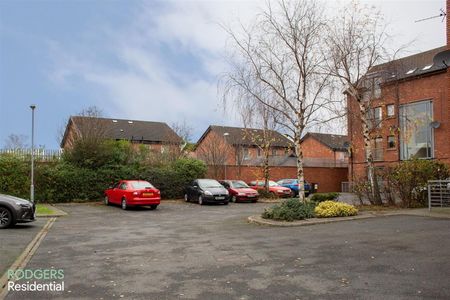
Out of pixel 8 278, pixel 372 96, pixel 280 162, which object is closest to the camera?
pixel 8 278

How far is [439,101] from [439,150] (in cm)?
351

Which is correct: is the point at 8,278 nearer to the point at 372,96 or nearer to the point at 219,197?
the point at 372,96

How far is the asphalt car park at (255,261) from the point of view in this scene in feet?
20.6

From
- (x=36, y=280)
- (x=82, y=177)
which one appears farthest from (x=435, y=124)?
(x=36, y=280)

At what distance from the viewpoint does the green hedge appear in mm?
25109

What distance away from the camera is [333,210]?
15258mm

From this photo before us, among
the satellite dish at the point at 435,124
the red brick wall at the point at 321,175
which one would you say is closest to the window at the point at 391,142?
the satellite dish at the point at 435,124

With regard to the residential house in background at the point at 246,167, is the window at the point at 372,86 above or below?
above

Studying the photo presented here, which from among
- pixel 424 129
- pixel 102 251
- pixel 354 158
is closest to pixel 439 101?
pixel 424 129

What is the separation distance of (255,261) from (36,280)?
3834 mm

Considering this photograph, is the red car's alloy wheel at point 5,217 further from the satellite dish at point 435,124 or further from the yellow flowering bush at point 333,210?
the satellite dish at point 435,124

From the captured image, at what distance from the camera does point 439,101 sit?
1252 inches

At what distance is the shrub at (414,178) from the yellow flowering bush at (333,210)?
343 cm

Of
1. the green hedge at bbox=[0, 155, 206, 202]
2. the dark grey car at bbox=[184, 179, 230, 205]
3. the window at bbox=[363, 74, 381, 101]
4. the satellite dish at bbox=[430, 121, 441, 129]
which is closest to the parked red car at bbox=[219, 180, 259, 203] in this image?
the dark grey car at bbox=[184, 179, 230, 205]
